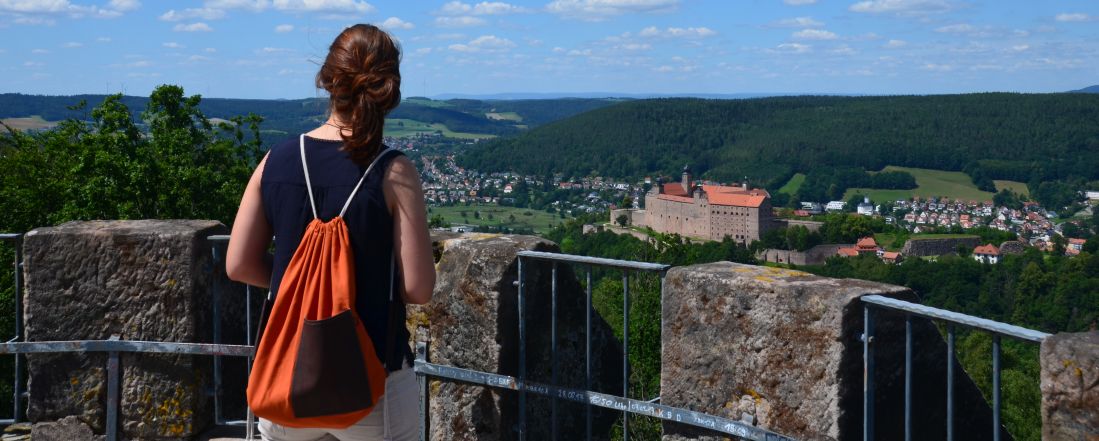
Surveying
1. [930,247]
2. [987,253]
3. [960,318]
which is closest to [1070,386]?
[960,318]

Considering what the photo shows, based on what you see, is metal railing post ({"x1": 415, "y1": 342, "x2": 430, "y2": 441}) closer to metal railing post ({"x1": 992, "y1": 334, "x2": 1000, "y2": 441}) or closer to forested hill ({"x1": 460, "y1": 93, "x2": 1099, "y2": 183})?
metal railing post ({"x1": 992, "y1": 334, "x2": 1000, "y2": 441})

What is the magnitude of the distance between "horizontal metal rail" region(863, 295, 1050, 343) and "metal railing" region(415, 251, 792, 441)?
2.38ft

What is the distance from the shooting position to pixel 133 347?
14.9 ft

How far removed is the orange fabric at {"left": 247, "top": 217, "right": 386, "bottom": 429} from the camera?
2439 mm

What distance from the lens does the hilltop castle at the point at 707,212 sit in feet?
343

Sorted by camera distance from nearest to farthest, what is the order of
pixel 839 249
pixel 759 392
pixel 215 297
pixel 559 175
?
pixel 759 392
pixel 215 297
pixel 839 249
pixel 559 175

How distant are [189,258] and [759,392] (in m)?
2.58

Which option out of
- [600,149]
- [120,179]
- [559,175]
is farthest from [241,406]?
[600,149]

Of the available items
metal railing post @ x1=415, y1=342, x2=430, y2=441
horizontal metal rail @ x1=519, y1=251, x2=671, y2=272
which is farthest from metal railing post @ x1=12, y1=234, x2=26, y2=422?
horizontal metal rail @ x1=519, y1=251, x2=671, y2=272

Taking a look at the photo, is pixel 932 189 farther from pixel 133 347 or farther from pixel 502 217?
pixel 133 347

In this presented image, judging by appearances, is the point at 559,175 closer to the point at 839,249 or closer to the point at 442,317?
the point at 839,249

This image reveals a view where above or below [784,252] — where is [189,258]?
above

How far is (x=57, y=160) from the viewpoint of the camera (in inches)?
939

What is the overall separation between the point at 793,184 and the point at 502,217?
44779 millimetres
